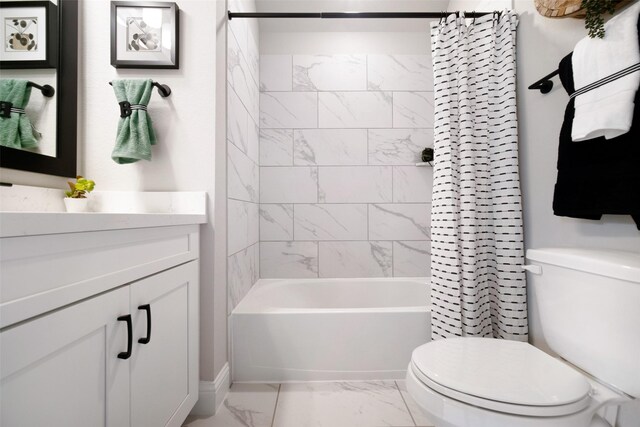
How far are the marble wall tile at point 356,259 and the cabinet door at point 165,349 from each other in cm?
124

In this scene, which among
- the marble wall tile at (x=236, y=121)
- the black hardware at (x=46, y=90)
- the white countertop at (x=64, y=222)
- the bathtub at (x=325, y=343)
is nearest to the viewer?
the white countertop at (x=64, y=222)

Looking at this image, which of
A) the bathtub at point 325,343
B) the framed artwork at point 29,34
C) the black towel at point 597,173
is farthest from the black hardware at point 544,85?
the framed artwork at point 29,34

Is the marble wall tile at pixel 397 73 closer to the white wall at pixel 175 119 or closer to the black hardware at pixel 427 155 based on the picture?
the black hardware at pixel 427 155

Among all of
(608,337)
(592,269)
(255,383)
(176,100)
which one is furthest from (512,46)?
(255,383)

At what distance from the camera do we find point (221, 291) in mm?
1521

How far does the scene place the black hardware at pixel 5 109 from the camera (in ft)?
3.37

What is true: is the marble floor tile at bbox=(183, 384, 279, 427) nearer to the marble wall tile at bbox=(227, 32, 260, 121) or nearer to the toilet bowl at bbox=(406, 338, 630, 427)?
the toilet bowl at bbox=(406, 338, 630, 427)

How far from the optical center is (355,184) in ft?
7.93

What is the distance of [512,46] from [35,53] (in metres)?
2.07

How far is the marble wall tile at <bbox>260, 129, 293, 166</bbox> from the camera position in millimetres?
2400

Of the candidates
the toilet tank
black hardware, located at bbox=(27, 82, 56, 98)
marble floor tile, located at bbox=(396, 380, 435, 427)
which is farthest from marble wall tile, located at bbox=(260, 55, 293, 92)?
marble floor tile, located at bbox=(396, 380, 435, 427)

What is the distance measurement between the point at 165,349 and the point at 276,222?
4.68 feet

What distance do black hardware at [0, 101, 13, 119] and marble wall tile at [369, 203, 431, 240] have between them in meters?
2.03

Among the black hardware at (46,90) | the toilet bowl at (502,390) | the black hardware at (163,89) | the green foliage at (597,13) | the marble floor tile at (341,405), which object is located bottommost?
the marble floor tile at (341,405)
